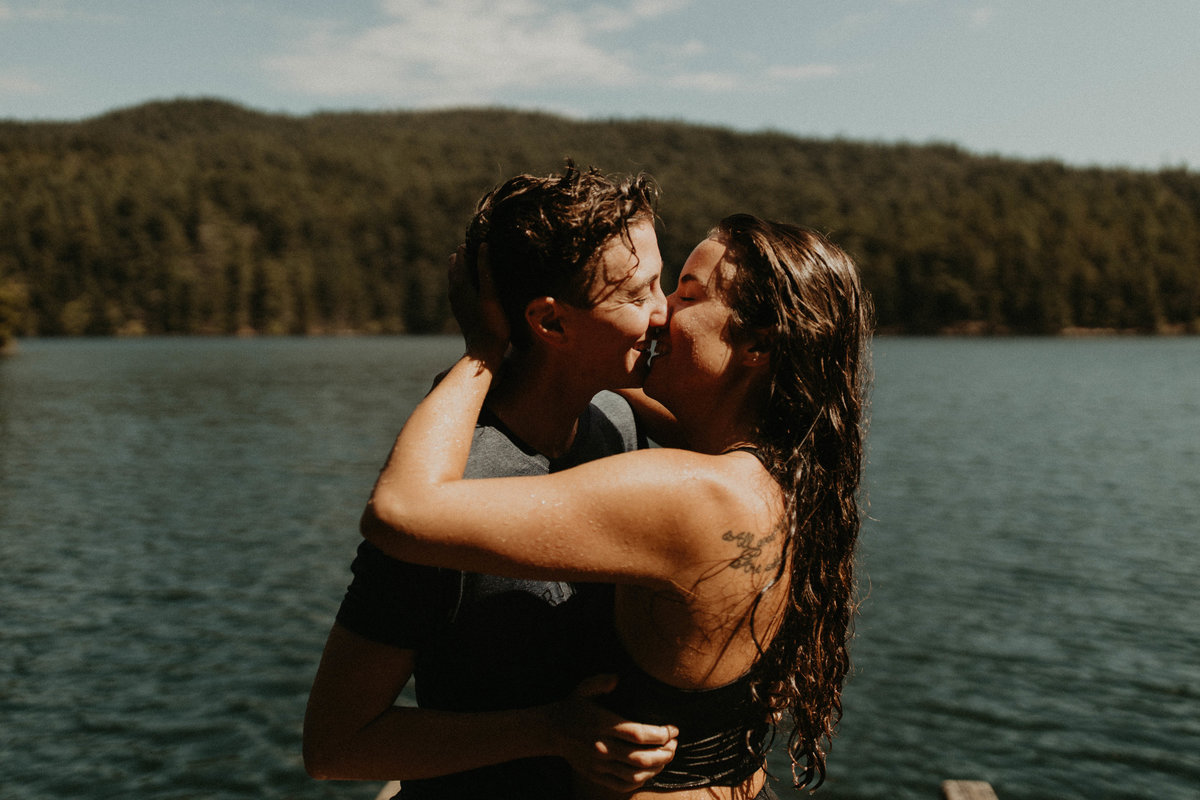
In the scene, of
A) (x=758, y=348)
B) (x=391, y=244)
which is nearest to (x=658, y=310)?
(x=758, y=348)

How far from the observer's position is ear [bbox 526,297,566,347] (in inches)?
103

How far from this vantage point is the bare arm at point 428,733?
2.35m

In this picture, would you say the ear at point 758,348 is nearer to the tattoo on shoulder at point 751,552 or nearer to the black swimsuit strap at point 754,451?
the black swimsuit strap at point 754,451

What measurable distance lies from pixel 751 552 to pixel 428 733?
942mm

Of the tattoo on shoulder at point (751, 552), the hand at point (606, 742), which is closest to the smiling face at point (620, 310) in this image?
the tattoo on shoulder at point (751, 552)

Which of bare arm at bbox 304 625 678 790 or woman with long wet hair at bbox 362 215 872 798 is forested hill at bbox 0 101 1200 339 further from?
bare arm at bbox 304 625 678 790

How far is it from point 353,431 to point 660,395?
3907 cm

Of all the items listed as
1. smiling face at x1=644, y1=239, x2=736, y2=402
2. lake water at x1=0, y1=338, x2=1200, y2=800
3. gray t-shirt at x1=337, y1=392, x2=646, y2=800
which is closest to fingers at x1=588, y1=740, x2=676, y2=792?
gray t-shirt at x1=337, y1=392, x2=646, y2=800

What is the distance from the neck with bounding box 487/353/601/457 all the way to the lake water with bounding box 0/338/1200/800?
9458mm

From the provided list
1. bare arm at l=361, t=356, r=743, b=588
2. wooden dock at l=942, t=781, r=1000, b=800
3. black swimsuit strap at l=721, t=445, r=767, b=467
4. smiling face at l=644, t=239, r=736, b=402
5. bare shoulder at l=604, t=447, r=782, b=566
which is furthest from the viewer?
wooden dock at l=942, t=781, r=1000, b=800

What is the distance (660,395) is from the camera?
283cm

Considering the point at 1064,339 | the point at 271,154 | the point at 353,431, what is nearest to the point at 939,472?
the point at 353,431

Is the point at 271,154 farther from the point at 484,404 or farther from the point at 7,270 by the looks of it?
the point at 484,404

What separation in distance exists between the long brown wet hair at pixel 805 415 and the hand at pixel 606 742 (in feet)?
1.44
